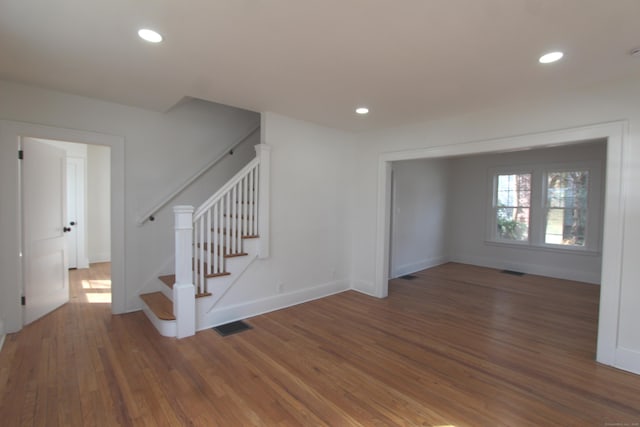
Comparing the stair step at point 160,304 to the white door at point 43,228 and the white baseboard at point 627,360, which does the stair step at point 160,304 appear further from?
the white baseboard at point 627,360

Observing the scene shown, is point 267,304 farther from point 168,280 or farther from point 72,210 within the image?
point 72,210

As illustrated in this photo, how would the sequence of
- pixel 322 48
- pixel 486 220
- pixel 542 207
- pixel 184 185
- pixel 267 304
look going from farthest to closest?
pixel 486 220
pixel 542 207
pixel 184 185
pixel 267 304
pixel 322 48

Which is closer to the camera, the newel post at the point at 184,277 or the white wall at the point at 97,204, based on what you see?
the newel post at the point at 184,277

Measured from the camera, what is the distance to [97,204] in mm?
6453

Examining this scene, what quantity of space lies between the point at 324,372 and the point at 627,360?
252 centimetres

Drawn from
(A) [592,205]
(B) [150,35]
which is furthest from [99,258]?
(A) [592,205]

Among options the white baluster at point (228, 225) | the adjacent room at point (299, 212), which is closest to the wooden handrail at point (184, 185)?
the adjacent room at point (299, 212)

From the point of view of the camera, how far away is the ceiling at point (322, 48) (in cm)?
172

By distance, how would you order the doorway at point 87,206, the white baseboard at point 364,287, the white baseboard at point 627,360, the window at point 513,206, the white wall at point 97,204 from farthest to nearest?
the white wall at point 97,204, the window at point 513,206, the doorway at point 87,206, the white baseboard at point 364,287, the white baseboard at point 627,360

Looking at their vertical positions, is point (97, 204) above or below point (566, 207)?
below

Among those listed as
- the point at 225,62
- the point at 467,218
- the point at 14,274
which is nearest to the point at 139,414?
the point at 14,274

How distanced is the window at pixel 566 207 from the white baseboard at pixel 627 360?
3.60 m

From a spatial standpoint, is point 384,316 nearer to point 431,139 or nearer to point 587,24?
point 431,139

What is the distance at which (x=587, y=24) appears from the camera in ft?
5.93
